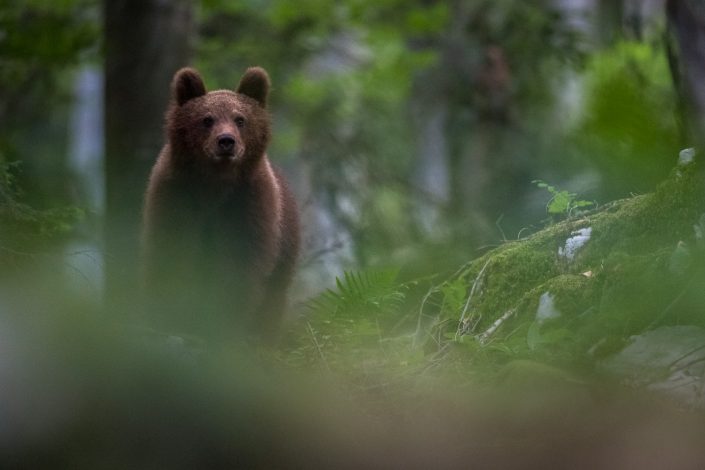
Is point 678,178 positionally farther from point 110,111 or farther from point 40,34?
point 40,34

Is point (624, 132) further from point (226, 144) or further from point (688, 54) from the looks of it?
point (226, 144)

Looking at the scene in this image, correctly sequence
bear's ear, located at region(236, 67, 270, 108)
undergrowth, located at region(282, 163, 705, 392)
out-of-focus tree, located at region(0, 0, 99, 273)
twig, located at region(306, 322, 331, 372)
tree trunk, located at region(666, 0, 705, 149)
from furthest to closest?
1. out-of-focus tree, located at region(0, 0, 99, 273)
2. bear's ear, located at region(236, 67, 270, 108)
3. twig, located at region(306, 322, 331, 372)
4. undergrowth, located at region(282, 163, 705, 392)
5. tree trunk, located at region(666, 0, 705, 149)

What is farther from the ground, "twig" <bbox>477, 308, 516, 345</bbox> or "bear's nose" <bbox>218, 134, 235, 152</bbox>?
"bear's nose" <bbox>218, 134, 235, 152</bbox>

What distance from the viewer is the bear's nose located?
5223mm

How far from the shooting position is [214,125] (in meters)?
5.34

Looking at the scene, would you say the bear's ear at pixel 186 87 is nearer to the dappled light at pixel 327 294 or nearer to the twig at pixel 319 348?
the dappled light at pixel 327 294

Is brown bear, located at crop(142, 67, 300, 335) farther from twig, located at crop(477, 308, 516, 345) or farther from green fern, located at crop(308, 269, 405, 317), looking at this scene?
twig, located at crop(477, 308, 516, 345)

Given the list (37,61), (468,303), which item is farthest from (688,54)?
(37,61)

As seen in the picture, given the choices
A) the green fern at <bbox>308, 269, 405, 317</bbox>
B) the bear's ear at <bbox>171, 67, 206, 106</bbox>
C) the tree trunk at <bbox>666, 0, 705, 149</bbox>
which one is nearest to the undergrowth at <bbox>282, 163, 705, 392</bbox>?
the green fern at <bbox>308, 269, 405, 317</bbox>

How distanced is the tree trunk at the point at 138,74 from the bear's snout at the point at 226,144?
202 cm

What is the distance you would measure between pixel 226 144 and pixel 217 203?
351 millimetres

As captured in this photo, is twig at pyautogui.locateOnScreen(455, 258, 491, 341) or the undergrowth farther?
twig at pyautogui.locateOnScreen(455, 258, 491, 341)

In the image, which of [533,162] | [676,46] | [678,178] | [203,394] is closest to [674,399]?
[676,46]

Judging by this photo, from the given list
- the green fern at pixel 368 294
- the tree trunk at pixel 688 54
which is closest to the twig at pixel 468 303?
the green fern at pixel 368 294
